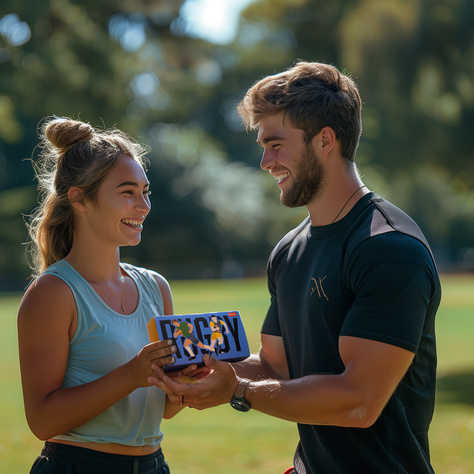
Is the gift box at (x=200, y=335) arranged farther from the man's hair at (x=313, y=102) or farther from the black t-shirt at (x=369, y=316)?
the man's hair at (x=313, y=102)

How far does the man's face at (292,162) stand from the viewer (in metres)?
3.07

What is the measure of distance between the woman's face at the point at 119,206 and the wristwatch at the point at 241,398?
2.76ft

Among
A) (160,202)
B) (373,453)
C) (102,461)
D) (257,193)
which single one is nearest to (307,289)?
(373,453)

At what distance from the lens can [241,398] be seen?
112 inches

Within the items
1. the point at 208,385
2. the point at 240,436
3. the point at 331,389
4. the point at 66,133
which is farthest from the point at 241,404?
the point at 240,436

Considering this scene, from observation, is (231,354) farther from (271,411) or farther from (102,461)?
(102,461)

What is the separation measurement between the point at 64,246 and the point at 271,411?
1.29 metres

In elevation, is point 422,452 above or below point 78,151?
below

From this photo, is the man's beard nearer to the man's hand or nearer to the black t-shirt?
the black t-shirt

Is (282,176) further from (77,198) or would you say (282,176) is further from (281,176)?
(77,198)

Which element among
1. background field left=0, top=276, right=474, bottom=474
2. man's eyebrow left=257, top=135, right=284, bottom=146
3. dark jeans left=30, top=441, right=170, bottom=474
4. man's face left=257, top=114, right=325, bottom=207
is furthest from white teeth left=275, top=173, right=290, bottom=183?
background field left=0, top=276, right=474, bottom=474

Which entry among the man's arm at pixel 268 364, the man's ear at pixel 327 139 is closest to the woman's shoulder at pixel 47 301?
the man's arm at pixel 268 364

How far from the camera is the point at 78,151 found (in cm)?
324

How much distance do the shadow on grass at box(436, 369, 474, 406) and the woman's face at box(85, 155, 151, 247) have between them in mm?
7362
